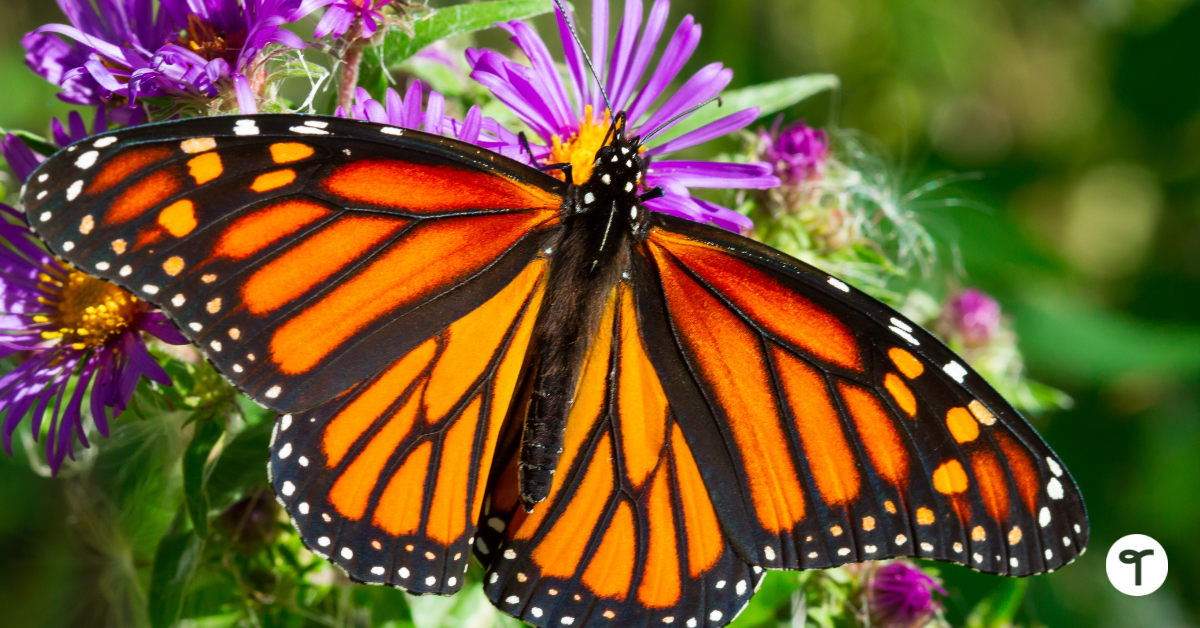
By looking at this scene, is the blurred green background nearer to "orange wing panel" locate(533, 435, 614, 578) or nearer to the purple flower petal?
the purple flower petal

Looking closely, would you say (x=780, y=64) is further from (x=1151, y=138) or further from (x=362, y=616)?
(x=362, y=616)

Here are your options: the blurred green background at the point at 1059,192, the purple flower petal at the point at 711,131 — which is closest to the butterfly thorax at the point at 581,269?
the purple flower petal at the point at 711,131

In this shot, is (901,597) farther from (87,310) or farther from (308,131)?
(87,310)

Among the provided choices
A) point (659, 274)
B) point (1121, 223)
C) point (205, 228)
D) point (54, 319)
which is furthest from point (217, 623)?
point (1121, 223)

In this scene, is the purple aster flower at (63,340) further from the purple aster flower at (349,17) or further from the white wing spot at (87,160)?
the purple aster flower at (349,17)

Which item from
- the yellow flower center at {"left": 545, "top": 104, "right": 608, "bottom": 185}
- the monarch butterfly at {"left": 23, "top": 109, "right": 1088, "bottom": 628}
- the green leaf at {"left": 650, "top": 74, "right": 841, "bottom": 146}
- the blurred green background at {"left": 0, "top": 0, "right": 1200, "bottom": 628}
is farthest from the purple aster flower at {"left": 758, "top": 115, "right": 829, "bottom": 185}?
the blurred green background at {"left": 0, "top": 0, "right": 1200, "bottom": 628}

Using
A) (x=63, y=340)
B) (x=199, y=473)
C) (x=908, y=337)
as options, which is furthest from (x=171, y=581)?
(x=908, y=337)
